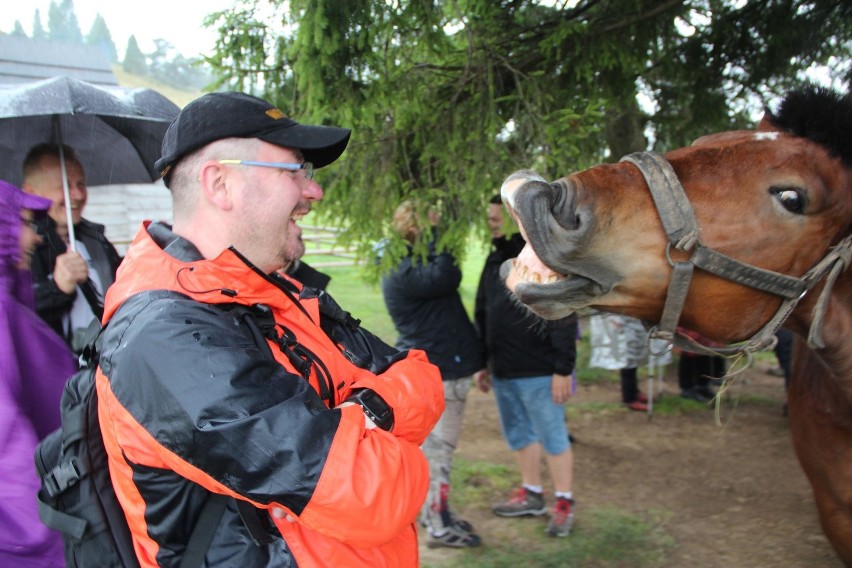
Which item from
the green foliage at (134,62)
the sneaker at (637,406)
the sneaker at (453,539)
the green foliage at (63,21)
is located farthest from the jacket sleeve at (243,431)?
the green foliage at (134,62)

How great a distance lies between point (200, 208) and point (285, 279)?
21.2 inches

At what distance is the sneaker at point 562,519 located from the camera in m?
4.33

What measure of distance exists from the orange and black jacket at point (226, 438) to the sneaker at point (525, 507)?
3294 millimetres

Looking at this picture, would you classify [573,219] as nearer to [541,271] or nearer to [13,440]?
[541,271]

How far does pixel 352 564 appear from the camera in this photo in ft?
4.79

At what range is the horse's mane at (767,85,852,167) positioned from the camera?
5.87ft

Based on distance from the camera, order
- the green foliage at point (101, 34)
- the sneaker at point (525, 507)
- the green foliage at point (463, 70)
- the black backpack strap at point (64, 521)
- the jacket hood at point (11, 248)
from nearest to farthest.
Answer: the black backpack strap at point (64, 521) < the jacket hood at point (11, 248) < the green foliage at point (463, 70) < the sneaker at point (525, 507) < the green foliage at point (101, 34)

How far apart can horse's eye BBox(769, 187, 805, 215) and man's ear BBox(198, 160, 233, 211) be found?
58.6 inches

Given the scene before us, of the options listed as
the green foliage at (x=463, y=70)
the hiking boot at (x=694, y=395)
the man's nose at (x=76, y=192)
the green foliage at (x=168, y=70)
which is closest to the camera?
the man's nose at (x=76, y=192)

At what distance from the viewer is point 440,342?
4402 mm

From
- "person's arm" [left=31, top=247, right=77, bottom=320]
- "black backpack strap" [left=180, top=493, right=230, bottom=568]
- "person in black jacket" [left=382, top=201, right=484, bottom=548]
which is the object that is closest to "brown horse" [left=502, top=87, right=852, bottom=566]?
"black backpack strap" [left=180, top=493, right=230, bottom=568]

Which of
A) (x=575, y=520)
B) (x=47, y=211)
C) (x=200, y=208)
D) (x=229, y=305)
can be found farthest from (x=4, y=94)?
(x=575, y=520)

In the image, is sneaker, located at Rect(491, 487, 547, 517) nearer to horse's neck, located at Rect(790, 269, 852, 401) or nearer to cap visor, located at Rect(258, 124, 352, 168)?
horse's neck, located at Rect(790, 269, 852, 401)

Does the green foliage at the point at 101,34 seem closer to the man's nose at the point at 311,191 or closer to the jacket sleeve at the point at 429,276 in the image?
the jacket sleeve at the point at 429,276
